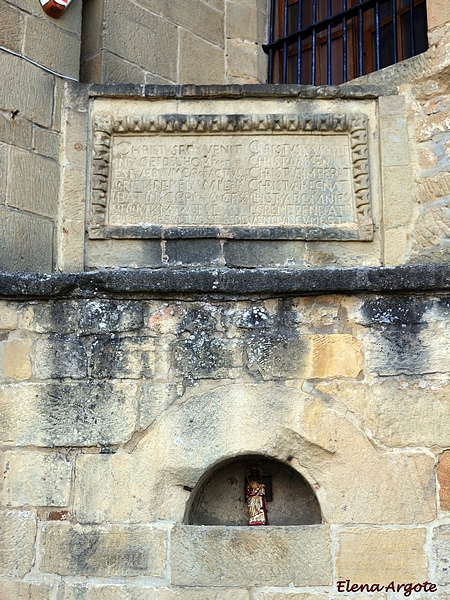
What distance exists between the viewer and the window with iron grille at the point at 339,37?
4.79m

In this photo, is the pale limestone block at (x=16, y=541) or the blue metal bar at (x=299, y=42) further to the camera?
the blue metal bar at (x=299, y=42)

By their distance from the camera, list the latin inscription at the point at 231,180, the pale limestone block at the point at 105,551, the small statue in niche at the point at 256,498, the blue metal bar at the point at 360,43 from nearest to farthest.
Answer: the pale limestone block at the point at 105,551, the small statue in niche at the point at 256,498, the latin inscription at the point at 231,180, the blue metal bar at the point at 360,43

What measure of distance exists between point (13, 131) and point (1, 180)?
11.0 inches

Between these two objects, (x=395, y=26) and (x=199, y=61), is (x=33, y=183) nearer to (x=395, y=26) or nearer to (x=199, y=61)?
(x=199, y=61)

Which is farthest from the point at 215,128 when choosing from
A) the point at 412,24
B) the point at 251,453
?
the point at 251,453

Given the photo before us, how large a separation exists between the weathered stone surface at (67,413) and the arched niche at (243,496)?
51 centimetres

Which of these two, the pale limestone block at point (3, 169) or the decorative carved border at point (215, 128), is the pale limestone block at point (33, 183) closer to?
the pale limestone block at point (3, 169)

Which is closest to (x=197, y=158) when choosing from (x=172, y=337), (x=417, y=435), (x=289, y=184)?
(x=289, y=184)

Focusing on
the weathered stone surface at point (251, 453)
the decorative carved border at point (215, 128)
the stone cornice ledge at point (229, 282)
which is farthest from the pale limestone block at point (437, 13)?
the weathered stone surface at point (251, 453)

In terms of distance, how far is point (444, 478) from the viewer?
11.7 ft

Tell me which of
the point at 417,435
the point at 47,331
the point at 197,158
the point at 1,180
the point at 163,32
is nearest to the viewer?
the point at 417,435

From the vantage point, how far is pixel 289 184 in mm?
4375

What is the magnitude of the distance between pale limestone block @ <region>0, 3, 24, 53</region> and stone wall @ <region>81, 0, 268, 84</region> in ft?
1.62

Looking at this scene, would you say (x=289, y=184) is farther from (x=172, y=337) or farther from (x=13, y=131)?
(x=13, y=131)
